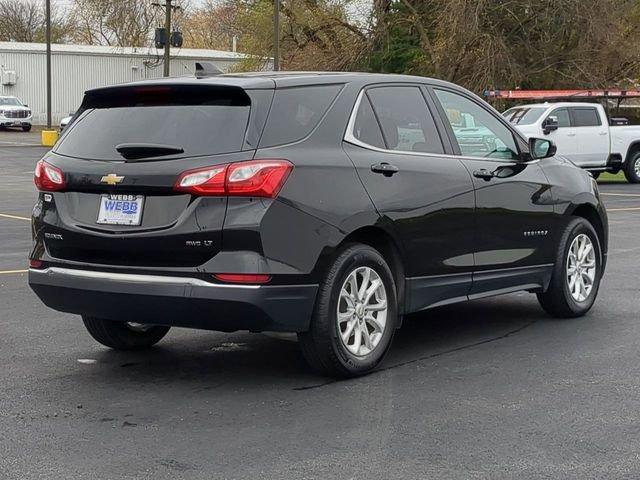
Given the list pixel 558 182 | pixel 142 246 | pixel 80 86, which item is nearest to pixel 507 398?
pixel 142 246

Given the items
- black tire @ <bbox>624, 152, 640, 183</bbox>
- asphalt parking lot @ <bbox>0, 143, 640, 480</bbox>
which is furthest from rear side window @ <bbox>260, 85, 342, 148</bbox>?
black tire @ <bbox>624, 152, 640, 183</bbox>

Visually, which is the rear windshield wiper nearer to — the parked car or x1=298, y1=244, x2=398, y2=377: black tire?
x1=298, y1=244, x2=398, y2=377: black tire

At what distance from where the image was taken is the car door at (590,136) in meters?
24.8

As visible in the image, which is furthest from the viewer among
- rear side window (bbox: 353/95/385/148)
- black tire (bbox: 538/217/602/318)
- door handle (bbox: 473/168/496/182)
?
black tire (bbox: 538/217/602/318)

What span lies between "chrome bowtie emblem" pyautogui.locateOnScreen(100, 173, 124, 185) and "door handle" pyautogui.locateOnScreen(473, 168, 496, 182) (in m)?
Answer: 2.38

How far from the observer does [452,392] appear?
18.4ft

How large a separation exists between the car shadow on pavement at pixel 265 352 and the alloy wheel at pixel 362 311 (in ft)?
0.79

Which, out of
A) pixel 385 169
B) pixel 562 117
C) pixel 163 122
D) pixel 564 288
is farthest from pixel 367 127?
pixel 562 117

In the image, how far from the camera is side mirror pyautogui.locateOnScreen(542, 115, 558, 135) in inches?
936

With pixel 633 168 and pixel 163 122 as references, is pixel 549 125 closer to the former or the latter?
pixel 633 168

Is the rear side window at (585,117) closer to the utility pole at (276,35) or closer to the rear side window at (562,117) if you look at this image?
the rear side window at (562,117)

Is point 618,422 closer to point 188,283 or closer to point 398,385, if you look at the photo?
point 398,385

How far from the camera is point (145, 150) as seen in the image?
18.4ft

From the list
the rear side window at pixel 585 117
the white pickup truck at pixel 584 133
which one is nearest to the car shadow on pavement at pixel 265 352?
the white pickup truck at pixel 584 133
